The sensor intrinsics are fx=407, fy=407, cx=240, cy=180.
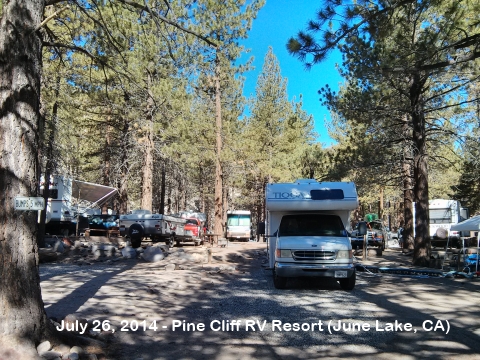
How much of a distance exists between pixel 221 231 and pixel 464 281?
14.9m

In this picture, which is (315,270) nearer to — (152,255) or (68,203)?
(152,255)

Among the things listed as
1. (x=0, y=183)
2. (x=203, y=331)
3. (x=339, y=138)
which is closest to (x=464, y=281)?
(x=203, y=331)

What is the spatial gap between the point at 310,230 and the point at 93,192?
54.0 feet

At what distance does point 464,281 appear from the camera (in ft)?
37.5

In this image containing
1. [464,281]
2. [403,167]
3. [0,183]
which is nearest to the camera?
[0,183]

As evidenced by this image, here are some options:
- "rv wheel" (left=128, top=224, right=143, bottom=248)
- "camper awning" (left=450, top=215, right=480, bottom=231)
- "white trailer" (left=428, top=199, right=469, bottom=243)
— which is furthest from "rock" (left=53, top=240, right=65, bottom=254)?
"white trailer" (left=428, top=199, right=469, bottom=243)

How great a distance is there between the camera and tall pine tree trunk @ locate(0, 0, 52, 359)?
13.9ft

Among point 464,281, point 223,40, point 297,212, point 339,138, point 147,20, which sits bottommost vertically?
point 464,281

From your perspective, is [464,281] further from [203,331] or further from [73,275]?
[73,275]

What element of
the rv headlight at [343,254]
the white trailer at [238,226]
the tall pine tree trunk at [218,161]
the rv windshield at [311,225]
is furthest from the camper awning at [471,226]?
the white trailer at [238,226]

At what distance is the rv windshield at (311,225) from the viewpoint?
1007cm

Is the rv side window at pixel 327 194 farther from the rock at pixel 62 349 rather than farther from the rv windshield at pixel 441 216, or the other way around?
the rv windshield at pixel 441 216

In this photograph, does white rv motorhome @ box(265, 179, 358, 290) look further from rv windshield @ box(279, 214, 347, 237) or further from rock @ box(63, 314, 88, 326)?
rock @ box(63, 314, 88, 326)

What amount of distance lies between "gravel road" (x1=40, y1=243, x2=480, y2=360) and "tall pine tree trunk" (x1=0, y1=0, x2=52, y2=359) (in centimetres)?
119
